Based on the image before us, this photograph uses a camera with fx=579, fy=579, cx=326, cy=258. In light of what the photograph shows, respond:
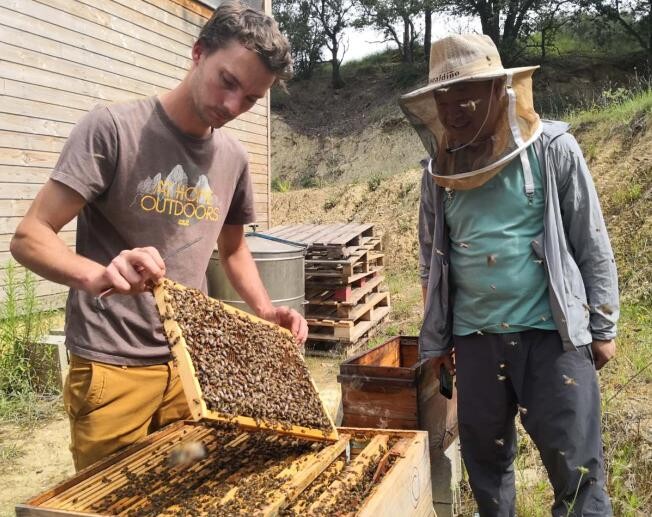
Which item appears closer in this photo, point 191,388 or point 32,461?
point 191,388

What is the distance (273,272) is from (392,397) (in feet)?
10.5

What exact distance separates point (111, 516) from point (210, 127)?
1479mm

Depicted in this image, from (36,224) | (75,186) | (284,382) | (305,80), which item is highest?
(305,80)

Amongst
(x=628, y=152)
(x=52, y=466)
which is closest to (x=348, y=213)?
(x=628, y=152)

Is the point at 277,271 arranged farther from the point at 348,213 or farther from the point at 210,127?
the point at 348,213

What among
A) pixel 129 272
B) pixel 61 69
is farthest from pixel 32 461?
pixel 61 69

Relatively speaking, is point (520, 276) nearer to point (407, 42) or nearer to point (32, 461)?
point (32, 461)

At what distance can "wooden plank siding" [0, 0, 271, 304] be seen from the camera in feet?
20.0

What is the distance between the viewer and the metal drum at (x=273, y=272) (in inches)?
240

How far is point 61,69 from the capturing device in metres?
6.70

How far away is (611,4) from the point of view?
795 inches

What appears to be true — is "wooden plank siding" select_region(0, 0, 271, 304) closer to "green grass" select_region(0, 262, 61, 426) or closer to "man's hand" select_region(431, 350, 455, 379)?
"green grass" select_region(0, 262, 61, 426)

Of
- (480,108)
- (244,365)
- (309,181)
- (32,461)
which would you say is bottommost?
(32,461)

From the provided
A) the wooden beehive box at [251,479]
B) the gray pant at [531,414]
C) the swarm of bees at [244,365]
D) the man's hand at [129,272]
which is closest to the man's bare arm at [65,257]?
the man's hand at [129,272]
